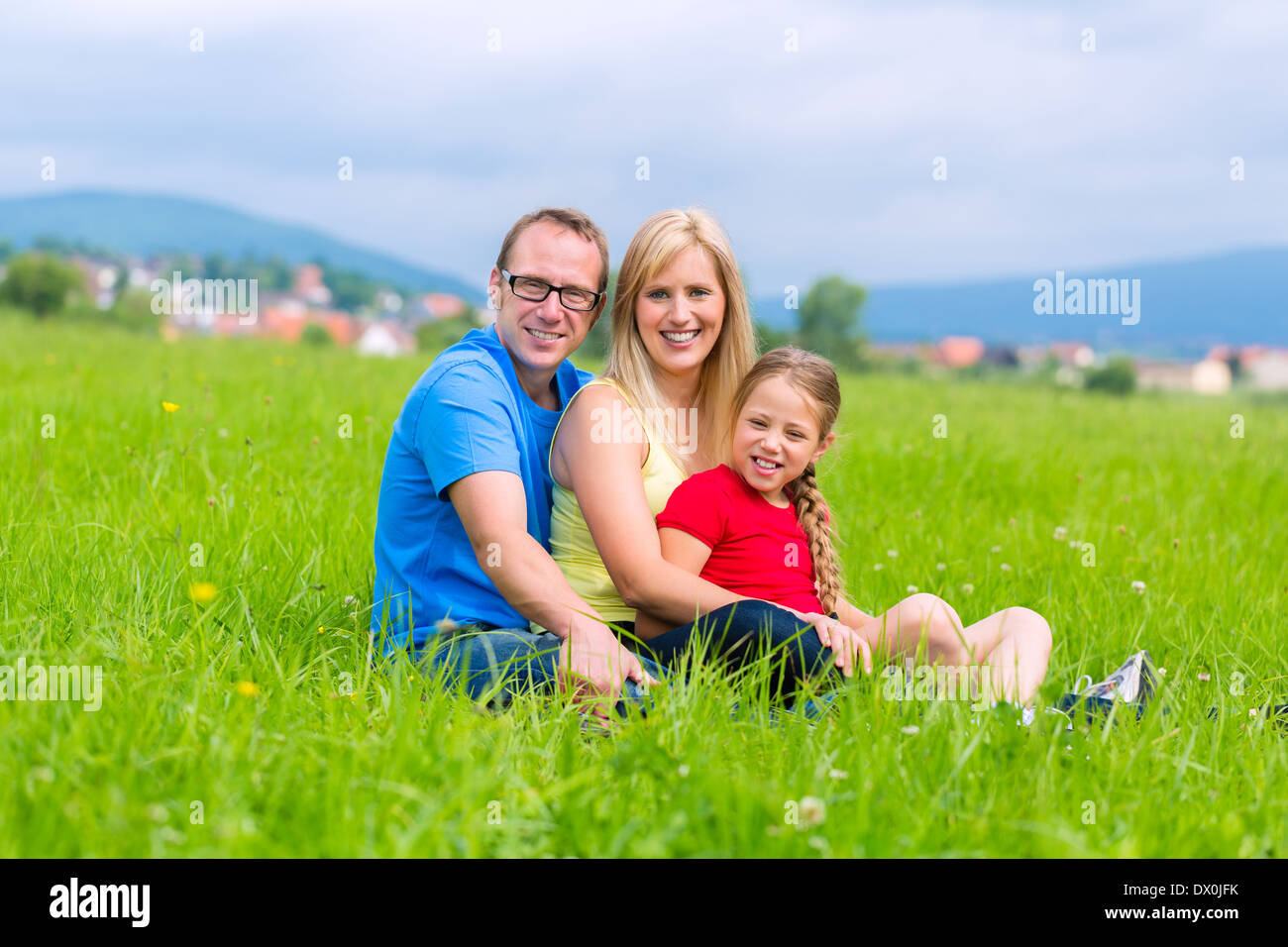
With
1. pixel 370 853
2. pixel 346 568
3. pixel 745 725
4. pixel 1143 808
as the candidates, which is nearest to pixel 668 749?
pixel 745 725

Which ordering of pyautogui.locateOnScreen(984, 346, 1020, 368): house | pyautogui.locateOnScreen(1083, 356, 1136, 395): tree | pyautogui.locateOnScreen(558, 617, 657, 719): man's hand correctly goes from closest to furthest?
pyautogui.locateOnScreen(558, 617, 657, 719): man's hand < pyautogui.locateOnScreen(1083, 356, 1136, 395): tree < pyautogui.locateOnScreen(984, 346, 1020, 368): house

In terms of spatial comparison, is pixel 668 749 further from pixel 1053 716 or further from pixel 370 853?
pixel 1053 716

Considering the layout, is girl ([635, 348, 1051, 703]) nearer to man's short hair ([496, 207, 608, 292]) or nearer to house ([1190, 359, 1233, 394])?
man's short hair ([496, 207, 608, 292])

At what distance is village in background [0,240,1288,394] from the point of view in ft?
49.6

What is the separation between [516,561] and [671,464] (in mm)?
725

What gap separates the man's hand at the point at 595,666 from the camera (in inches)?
111

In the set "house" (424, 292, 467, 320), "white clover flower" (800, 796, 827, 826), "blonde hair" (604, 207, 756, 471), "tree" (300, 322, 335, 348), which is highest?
"house" (424, 292, 467, 320)

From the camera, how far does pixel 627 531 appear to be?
315cm

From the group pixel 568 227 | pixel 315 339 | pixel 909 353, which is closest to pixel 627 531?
pixel 568 227

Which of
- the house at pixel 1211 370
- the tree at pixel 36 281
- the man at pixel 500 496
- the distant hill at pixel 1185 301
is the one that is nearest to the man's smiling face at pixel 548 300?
the man at pixel 500 496

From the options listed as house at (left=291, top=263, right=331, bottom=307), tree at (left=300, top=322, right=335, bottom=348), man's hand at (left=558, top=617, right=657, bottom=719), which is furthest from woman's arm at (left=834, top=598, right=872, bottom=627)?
house at (left=291, top=263, right=331, bottom=307)

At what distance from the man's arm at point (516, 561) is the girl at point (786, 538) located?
30 cm

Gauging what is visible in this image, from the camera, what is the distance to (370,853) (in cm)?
190

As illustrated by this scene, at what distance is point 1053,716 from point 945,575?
1.85 metres
